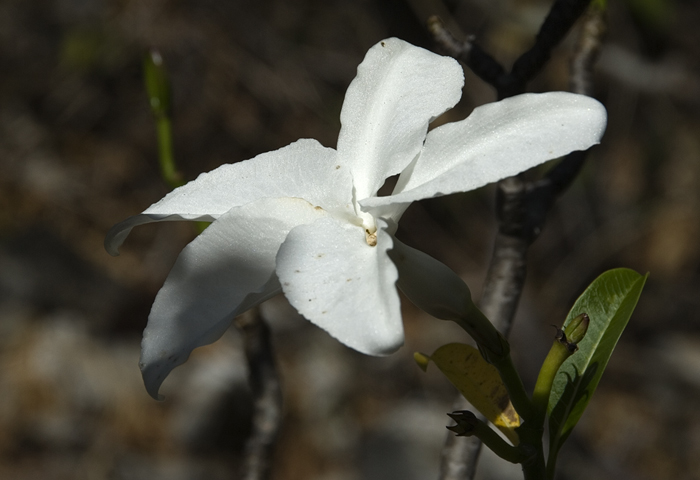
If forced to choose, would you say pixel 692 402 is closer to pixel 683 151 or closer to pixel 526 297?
pixel 526 297

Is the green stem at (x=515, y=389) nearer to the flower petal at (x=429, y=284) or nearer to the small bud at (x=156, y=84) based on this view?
the flower petal at (x=429, y=284)

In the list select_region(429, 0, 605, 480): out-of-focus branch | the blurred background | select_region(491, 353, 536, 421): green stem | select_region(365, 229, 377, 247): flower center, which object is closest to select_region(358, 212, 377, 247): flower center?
select_region(365, 229, 377, 247): flower center

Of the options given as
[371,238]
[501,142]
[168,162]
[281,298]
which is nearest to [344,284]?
[371,238]

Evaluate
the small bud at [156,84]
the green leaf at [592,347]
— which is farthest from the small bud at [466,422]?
the small bud at [156,84]

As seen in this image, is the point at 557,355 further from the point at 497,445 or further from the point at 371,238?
the point at 371,238

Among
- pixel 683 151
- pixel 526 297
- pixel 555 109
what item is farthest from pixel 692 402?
pixel 555 109

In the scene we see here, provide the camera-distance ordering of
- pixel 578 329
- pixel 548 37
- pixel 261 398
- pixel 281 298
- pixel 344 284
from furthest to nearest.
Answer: pixel 281 298
pixel 261 398
pixel 548 37
pixel 578 329
pixel 344 284
